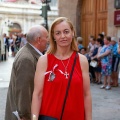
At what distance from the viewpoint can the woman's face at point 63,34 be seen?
2.91 metres

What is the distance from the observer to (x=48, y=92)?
284 centimetres

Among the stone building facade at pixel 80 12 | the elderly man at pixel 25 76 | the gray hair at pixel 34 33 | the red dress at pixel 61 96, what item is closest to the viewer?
the red dress at pixel 61 96

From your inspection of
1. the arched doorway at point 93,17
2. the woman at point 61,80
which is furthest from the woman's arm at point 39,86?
the arched doorway at point 93,17

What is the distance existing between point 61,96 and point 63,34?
0.55m

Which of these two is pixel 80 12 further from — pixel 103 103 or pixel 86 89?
pixel 86 89

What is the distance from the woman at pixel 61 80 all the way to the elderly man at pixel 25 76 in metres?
0.46

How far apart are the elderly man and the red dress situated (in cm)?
51

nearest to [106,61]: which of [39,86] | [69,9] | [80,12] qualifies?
[80,12]

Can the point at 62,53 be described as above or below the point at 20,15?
below

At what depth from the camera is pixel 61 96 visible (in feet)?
9.23

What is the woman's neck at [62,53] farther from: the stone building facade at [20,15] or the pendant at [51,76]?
the stone building facade at [20,15]

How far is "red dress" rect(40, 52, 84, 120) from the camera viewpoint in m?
2.81

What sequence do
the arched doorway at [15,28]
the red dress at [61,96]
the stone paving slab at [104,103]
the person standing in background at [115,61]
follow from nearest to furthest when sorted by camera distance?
the red dress at [61,96] → the stone paving slab at [104,103] → the person standing in background at [115,61] → the arched doorway at [15,28]

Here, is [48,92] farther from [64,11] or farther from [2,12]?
[2,12]
